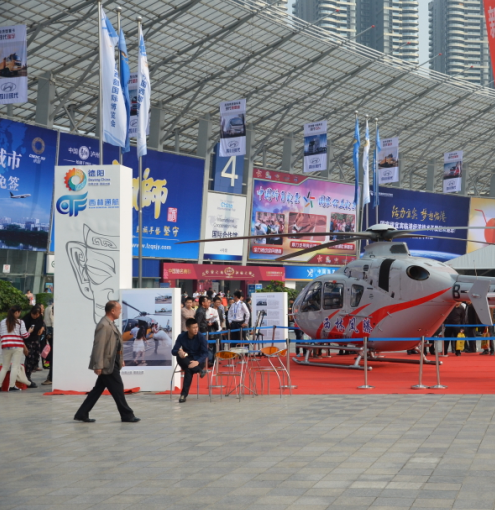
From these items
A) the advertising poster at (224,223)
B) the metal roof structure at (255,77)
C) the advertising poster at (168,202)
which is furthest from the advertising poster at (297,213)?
the advertising poster at (168,202)

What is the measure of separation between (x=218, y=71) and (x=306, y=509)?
34.3 meters

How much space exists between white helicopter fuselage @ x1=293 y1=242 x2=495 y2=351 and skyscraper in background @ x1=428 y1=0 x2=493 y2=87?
132 m

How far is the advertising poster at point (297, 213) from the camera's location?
138ft

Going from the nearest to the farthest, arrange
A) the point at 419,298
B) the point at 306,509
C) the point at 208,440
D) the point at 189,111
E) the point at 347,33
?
the point at 306,509, the point at 208,440, the point at 419,298, the point at 189,111, the point at 347,33

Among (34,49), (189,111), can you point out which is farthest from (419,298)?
(189,111)

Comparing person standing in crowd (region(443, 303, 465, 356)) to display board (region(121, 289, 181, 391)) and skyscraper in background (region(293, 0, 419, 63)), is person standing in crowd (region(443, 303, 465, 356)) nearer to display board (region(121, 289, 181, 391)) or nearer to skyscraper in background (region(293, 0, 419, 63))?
display board (region(121, 289, 181, 391))

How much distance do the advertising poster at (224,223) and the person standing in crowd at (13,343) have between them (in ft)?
86.3

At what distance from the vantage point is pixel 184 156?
3781 cm

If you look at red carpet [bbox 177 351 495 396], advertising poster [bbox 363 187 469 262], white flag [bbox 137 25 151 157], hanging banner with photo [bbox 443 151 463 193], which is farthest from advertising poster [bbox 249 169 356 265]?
white flag [bbox 137 25 151 157]

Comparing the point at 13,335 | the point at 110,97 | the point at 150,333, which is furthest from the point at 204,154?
the point at 150,333

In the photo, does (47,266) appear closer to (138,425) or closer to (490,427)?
(138,425)

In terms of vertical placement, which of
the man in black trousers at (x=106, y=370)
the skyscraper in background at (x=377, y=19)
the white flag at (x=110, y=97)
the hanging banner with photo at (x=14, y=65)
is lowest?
the man in black trousers at (x=106, y=370)

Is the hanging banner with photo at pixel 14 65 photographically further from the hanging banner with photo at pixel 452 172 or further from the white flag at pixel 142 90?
the hanging banner with photo at pixel 452 172

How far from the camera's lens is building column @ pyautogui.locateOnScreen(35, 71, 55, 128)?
3206 centimetres
